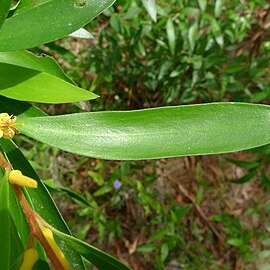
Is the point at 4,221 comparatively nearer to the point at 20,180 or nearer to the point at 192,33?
the point at 20,180

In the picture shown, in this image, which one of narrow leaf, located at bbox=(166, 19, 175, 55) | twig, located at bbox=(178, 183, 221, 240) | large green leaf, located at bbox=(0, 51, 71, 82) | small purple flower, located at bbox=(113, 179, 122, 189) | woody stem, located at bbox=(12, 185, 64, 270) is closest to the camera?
woody stem, located at bbox=(12, 185, 64, 270)

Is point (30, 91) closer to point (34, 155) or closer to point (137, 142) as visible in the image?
point (137, 142)

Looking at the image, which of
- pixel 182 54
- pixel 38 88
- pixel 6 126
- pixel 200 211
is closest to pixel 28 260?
pixel 6 126

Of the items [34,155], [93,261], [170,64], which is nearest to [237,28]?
[170,64]

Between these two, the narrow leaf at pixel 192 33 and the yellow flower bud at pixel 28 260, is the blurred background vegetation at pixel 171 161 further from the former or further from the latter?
the yellow flower bud at pixel 28 260

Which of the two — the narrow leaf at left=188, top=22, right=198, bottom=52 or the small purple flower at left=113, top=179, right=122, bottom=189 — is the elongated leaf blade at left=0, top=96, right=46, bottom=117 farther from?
the small purple flower at left=113, top=179, right=122, bottom=189

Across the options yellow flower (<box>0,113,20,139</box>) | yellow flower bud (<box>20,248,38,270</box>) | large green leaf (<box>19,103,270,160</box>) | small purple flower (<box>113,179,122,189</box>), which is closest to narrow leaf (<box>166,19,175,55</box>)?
small purple flower (<box>113,179,122,189</box>)
